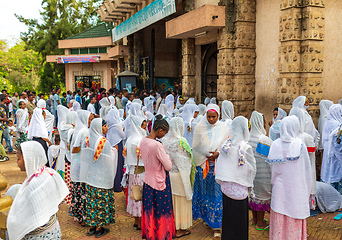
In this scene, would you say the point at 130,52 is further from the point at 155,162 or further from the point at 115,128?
the point at 155,162

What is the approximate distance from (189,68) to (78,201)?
304 inches

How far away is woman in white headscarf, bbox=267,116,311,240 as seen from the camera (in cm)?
377

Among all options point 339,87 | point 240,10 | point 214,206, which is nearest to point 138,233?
point 214,206

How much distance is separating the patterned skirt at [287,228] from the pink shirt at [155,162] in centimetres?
152

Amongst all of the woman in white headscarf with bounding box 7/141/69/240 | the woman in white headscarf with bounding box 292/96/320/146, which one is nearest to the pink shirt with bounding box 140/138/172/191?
the woman in white headscarf with bounding box 7/141/69/240

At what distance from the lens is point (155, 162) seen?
3.94 metres

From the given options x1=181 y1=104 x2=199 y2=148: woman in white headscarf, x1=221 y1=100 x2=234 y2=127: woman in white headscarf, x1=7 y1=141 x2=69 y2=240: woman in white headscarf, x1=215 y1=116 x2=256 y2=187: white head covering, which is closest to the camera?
x1=7 y1=141 x2=69 y2=240: woman in white headscarf

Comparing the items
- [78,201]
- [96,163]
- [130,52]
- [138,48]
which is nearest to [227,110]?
[96,163]

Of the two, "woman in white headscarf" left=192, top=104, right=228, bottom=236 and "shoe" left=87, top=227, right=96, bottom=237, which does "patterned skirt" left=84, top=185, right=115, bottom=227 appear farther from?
"woman in white headscarf" left=192, top=104, right=228, bottom=236

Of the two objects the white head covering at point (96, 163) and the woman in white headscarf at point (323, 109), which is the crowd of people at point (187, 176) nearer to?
the white head covering at point (96, 163)

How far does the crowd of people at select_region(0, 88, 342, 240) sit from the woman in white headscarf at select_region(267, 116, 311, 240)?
12mm

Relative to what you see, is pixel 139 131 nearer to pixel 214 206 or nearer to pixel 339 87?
pixel 214 206

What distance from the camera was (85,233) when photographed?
4.89 metres

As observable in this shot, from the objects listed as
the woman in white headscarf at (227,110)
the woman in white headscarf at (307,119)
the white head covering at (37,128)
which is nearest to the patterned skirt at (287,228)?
the woman in white headscarf at (227,110)
